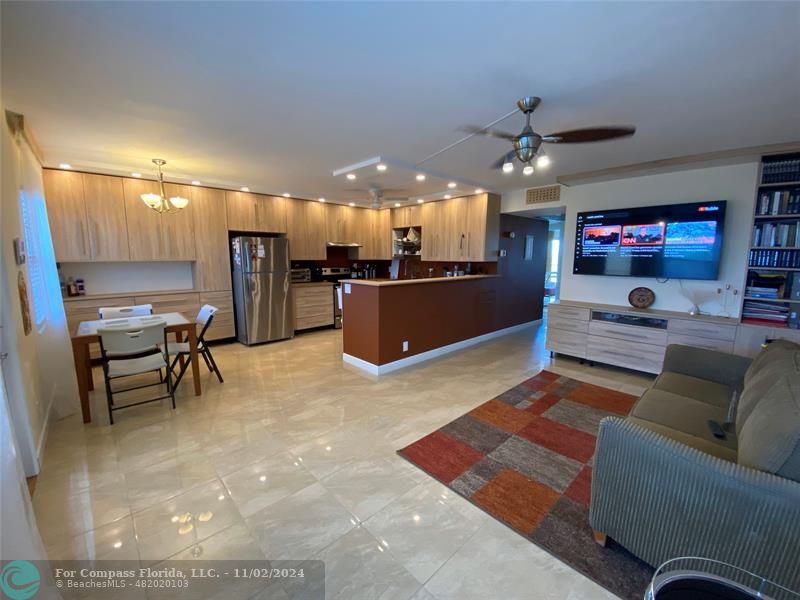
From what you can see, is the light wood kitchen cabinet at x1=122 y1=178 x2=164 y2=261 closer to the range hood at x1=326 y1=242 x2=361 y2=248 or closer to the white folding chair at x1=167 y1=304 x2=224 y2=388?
the white folding chair at x1=167 y1=304 x2=224 y2=388

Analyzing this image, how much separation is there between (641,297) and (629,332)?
0.51m

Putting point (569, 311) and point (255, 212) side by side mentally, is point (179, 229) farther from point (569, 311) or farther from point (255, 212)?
point (569, 311)

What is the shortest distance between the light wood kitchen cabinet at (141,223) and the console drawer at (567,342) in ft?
18.5

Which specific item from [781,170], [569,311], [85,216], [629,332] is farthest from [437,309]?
[85,216]

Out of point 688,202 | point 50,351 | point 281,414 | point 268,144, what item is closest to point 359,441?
point 281,414

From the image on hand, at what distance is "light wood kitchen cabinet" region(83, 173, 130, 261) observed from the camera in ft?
13.6

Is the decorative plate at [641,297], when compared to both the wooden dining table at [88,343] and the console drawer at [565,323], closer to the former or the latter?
the console drawer at [565,323]

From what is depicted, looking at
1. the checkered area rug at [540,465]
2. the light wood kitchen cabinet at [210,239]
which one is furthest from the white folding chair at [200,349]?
the checkered area rug at [540,465]

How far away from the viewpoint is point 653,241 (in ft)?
12.9

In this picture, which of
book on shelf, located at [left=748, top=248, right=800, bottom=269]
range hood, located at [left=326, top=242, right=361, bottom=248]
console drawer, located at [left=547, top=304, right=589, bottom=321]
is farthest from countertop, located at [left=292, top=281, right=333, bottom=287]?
book on shelf, located at [left=748, top=248, right=800, bottom=269]

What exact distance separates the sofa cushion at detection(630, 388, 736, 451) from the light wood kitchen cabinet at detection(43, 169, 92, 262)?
19.9 feet

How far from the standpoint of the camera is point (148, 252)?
4562mm

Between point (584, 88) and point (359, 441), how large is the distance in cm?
293

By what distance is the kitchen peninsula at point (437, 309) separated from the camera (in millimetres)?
4023
